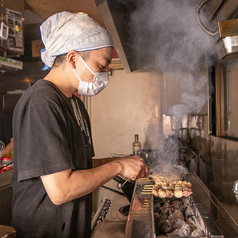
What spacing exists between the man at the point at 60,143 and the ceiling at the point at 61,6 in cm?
229

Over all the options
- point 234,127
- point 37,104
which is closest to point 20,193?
point 37,104

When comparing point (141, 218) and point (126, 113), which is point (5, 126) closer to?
point (126, 113)

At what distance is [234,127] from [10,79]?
181 inches

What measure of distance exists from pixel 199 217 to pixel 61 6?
356 cm

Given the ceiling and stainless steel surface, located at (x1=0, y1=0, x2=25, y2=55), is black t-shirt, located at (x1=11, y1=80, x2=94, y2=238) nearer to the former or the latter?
the ceiling

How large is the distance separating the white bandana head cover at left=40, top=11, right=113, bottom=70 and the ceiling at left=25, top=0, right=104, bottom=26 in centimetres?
220

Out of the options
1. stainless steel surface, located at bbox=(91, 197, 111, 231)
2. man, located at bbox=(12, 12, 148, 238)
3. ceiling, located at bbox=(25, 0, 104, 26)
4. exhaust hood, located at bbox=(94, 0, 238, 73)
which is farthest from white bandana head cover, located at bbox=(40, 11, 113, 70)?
ceiling, located at bbox=(25, 0, 104, 26)

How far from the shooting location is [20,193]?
1169 mm

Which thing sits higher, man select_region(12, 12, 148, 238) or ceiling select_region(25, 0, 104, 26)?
ceiling select_region(25, 0, 104, 26)

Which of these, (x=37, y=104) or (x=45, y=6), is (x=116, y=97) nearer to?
(x=45, y=6)

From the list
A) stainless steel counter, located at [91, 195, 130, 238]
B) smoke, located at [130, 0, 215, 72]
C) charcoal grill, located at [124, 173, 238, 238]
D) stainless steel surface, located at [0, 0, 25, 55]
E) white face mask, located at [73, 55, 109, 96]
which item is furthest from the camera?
stainless steel surface, located at [0, 0, 25, 55]

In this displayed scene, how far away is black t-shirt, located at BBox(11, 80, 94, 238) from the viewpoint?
3.24 feet

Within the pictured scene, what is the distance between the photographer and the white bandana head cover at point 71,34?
123cm

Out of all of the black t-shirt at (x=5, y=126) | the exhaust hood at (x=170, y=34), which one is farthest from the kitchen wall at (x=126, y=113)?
the black t-shirt at (x=5, y=126)
